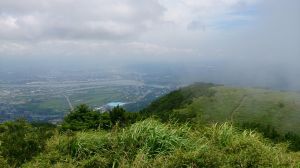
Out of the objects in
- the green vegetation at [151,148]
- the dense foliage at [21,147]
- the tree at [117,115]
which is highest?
the green vegetation at [151,148]

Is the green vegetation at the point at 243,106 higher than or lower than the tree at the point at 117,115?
lower

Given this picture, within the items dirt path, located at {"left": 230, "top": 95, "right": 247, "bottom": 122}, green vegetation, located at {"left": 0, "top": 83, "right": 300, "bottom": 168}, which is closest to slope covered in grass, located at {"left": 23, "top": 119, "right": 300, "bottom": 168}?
green vegetation, located at {"left": 0, "top": 83, "right": 300, "bottom": 168}

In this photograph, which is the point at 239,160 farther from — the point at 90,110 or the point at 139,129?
the point at 90,110

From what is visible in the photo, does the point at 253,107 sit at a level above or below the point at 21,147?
below

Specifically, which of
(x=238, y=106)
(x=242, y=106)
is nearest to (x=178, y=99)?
(x=238, y=106)

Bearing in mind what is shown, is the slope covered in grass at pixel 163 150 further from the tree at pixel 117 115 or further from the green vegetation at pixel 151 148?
the tree at pixel 117 115

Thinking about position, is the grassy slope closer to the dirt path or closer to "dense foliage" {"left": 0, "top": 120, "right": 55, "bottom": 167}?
the dirt path

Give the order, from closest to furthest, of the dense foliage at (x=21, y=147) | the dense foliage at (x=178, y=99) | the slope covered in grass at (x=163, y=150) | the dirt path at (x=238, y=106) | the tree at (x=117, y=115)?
the slope covered in grass at (x=163, y=150), the dense foliage at (x=21, y=147), the tree at (x=117, y=115), the dirt path at (x=238, y=106), the dense foliage at (x=178, y=99)

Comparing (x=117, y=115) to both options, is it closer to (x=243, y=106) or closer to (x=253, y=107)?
(x=253, y=107)

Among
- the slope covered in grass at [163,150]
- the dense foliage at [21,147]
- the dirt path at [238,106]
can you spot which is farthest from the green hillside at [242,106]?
the slope covered in grass at [163,150]

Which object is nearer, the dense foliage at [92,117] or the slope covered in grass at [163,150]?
the slope covered in grass at [163,150]
